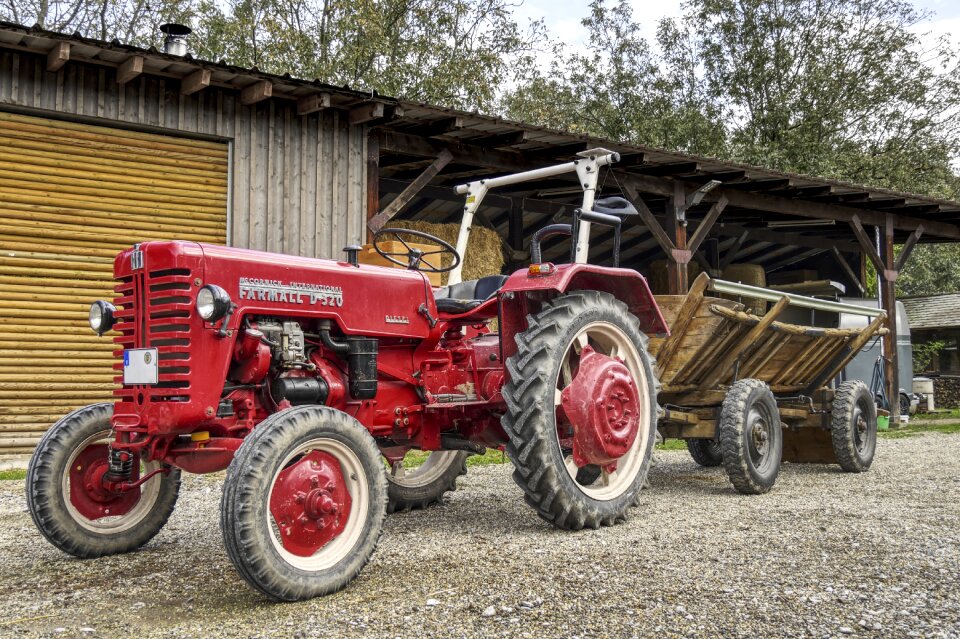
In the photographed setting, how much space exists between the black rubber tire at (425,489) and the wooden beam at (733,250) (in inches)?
439

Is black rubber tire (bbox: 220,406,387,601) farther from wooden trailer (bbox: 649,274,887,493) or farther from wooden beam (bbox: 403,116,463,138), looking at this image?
wooden beam (bbox: 403,116,463,138)

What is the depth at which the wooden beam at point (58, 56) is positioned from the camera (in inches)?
276

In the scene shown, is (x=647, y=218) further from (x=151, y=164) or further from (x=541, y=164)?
(x=151, y=164)

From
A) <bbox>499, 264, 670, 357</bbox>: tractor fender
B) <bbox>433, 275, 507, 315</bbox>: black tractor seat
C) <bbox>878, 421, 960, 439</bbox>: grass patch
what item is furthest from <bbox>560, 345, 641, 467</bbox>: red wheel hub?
<bbox>878, 421, 960, 439</bbox>: grass patch

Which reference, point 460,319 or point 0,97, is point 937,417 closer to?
point 460,319

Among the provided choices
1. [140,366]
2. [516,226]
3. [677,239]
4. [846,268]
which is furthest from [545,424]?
[846,268]

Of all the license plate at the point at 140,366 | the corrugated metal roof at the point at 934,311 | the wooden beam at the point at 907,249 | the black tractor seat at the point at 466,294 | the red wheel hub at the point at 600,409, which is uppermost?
the wooden beam at the point at 907,249

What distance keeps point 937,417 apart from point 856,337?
10.5 metres

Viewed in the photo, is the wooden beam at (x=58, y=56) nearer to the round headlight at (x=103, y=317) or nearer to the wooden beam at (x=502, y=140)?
the round headlight at (x=103, y=317)

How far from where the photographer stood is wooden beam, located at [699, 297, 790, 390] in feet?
20.2

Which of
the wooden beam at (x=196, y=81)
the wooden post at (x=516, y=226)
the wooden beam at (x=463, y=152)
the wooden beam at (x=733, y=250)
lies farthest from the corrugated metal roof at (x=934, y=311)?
the wooden beam at (x=196, y=81)

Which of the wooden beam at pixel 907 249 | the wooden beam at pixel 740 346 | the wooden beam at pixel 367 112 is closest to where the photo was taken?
the wooden beam at pixel 740 346

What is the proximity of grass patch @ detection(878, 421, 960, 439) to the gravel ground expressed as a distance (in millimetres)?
6479

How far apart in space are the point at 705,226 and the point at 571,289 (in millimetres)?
7336
